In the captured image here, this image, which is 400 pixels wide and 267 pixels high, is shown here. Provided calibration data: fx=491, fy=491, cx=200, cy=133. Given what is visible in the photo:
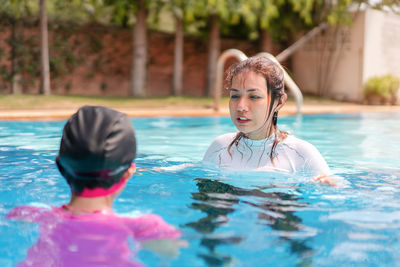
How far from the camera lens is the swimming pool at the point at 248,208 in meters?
2.29

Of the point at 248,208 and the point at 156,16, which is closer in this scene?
the point at 248,208

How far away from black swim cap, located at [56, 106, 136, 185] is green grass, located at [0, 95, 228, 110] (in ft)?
34.7

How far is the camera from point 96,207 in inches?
79.4

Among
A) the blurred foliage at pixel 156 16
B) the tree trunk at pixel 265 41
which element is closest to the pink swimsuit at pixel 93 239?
the blurred foliage at pixel 156 16

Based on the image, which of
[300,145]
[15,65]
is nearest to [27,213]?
[300,145]

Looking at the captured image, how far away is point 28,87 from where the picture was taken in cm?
1680

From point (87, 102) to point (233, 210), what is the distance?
444 inches

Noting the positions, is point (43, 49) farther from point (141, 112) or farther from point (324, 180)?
point (324, 180)

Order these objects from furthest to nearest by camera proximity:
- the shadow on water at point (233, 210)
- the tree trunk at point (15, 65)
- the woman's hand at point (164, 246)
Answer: the tree trunk at point (15, 65) → the shadow on water at point (233, 210) → the woman's hand at point (164, 246)

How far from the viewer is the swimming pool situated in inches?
90.2

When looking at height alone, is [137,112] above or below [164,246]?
below

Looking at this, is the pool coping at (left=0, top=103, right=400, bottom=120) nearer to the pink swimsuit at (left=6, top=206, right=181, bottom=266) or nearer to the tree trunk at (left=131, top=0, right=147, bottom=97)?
the tree trunk at (left=131, top=0, right=147, bottom=97)

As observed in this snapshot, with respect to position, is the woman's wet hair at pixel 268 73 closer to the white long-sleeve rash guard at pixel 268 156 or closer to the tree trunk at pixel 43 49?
the white long-sleeve rash guard at pixel 268 156

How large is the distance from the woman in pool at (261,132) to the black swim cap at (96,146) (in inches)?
54.2
